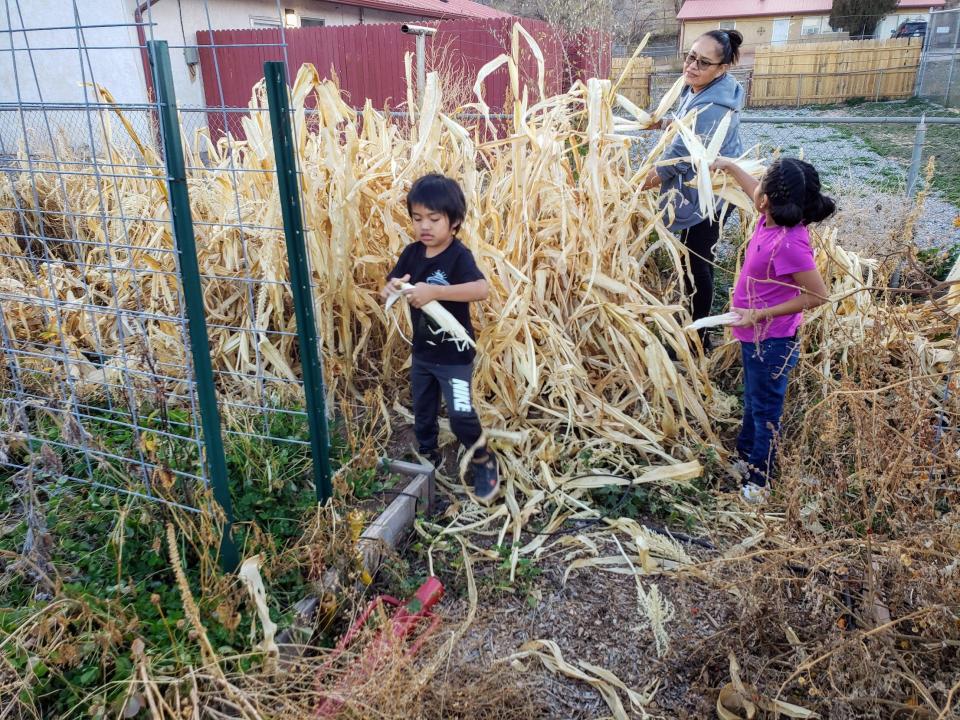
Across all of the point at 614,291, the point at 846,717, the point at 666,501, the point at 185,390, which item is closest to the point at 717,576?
the point at 846,717

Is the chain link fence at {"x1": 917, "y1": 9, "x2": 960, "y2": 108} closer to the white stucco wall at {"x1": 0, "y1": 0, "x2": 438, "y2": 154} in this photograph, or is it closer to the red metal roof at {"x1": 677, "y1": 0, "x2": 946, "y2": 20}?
the red metal roof at {"x1": 677, "y1": 0, "x2": 946, "y2": 20}

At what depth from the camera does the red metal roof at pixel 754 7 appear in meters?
35.0

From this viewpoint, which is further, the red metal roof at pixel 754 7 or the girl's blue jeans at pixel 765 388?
the red metal roof at pixel 754 7

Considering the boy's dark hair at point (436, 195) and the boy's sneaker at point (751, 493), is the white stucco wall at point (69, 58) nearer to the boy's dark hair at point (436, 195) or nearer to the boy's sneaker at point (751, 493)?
the boy's dark hair at point (436, 195)

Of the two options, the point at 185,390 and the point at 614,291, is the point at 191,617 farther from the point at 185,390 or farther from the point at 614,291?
the point at 614,291

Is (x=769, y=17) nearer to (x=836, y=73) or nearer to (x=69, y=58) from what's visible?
(x=836, y=73)

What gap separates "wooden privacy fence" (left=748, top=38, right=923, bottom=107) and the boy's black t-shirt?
20432 mm

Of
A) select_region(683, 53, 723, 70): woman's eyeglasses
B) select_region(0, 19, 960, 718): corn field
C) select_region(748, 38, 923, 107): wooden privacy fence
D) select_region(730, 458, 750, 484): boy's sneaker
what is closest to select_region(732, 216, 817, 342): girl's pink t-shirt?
select_region(0, 19, 960, 718): corn field

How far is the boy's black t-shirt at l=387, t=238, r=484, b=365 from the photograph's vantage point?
2881 millimetres

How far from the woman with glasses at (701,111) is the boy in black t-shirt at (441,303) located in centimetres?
136

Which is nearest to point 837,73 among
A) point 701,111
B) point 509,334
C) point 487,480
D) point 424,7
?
point 424,7

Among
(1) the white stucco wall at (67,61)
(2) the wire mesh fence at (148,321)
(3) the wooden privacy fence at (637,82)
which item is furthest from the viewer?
(3) the wooden privacy fence at (637,82)

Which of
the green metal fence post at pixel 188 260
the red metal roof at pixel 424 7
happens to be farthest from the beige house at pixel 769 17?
the green metal fence post at pixel 188 260

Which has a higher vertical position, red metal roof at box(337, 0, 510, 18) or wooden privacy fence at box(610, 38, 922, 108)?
red metal roof at box(337, 0, 510, 18)
